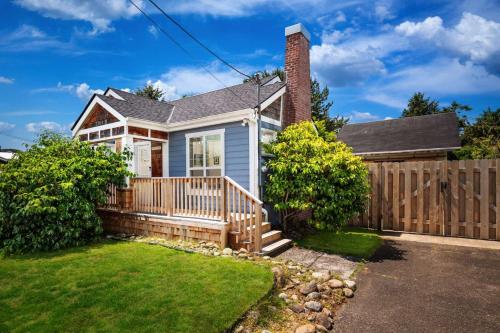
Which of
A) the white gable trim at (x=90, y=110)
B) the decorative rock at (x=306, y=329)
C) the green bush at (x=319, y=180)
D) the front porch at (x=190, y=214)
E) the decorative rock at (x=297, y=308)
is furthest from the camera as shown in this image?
the white gable trim at (x=90, y=110)

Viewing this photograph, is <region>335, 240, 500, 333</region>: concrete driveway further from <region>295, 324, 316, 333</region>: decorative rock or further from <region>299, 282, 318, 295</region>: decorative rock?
<region>299, 282, 318, 295</region>: decorative rock

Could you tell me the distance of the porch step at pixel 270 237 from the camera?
6578 millimetres

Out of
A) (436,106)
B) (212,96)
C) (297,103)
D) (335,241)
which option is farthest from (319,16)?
(436,106)

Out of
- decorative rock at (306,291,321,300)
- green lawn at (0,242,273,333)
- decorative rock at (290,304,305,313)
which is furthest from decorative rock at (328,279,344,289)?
green lawn at (0,242,273,333)

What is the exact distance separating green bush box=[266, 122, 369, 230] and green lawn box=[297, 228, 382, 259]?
532mm

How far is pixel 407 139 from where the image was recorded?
14516 millimetres

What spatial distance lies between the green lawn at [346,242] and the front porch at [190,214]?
963 mm

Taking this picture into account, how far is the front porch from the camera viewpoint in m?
6.21

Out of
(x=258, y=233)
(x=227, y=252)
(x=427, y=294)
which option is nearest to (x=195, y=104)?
(x=258, y=233)

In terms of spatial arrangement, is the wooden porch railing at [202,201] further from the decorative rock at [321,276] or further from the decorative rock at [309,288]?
the decorative rock at [309,288]

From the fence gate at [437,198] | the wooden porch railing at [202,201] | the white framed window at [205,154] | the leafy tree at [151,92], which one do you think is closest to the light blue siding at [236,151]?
the white framed window at [205,154]

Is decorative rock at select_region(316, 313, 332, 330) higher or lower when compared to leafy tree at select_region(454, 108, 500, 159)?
lower

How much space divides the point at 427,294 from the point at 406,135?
1304 centimetres

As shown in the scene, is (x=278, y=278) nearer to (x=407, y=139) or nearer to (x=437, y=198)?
(x=437, y=198)
